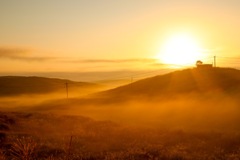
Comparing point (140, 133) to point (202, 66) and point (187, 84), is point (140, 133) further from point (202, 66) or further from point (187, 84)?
point (202, 66)

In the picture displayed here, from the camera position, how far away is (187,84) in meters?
80.1

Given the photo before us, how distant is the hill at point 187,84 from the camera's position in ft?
244

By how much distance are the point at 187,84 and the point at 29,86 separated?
113 meters

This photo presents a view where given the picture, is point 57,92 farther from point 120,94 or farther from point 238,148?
point 238,148

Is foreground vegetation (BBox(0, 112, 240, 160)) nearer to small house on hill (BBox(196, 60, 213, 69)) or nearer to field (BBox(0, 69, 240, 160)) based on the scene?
field (BBox(0, 69, 240, 160))

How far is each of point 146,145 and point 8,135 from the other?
1029 centimetres

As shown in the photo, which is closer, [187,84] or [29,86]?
[187,84]

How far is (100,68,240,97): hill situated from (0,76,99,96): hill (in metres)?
85.0

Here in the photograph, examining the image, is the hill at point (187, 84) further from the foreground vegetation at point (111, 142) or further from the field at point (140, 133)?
the foreground vegetation at point (111, 142)

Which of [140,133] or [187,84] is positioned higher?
[140,133]

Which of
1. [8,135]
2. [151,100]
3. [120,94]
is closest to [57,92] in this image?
[120,94]

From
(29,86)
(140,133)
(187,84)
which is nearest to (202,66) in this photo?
(187,84)

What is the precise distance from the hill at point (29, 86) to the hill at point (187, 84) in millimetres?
85047

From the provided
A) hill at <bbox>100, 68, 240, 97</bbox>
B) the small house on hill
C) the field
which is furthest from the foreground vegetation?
the small house on hill
